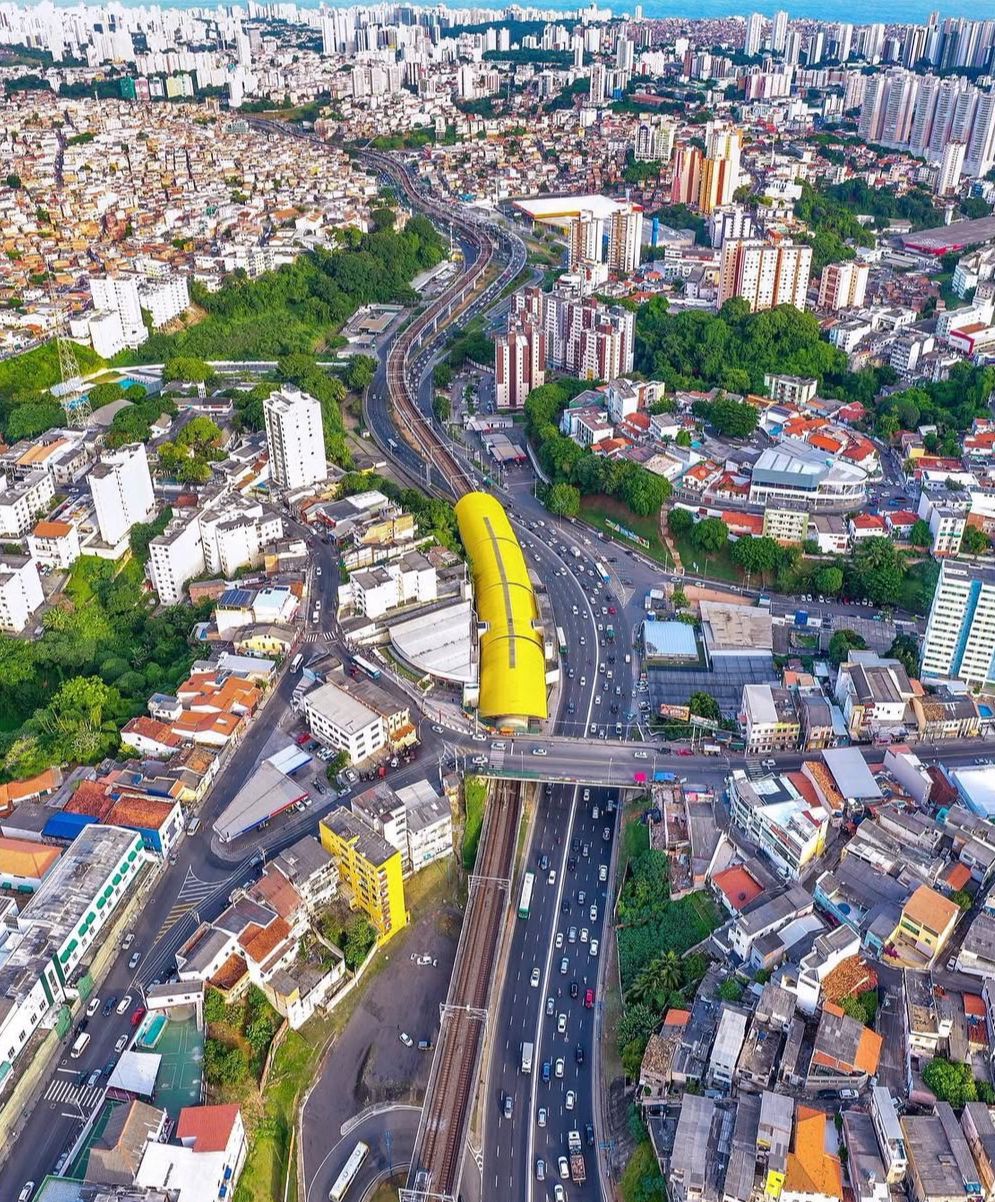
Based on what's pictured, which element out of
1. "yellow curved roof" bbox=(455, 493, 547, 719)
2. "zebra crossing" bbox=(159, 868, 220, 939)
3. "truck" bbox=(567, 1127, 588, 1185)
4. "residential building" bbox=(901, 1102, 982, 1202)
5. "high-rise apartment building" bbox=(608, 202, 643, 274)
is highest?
"high-rise apartment building" bbox=(608, 202, 643, 274)

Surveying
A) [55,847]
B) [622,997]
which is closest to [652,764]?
[622,997]

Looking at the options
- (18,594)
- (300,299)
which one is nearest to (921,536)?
(18,594)

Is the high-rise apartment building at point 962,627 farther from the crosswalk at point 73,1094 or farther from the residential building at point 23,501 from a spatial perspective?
the residential building at point 23,501

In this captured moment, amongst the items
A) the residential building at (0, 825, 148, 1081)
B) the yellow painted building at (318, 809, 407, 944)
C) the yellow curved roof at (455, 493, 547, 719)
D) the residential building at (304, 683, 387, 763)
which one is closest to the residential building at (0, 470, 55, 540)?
the yellow curved roof at (455, 493, 547, 719)

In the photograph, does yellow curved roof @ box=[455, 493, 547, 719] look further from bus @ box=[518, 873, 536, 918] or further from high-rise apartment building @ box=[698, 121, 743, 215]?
→ high-rise apartment building @ box=[698, 121, 743, 215]

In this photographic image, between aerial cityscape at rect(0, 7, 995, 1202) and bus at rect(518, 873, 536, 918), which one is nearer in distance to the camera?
aerial cityscape at rect(0, 7, 995, 1202)

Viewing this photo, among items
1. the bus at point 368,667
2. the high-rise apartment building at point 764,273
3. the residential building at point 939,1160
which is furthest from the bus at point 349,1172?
the high-rise apartment building at point 764,273

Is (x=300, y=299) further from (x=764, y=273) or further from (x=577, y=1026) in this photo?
(x=577, y=1026)
